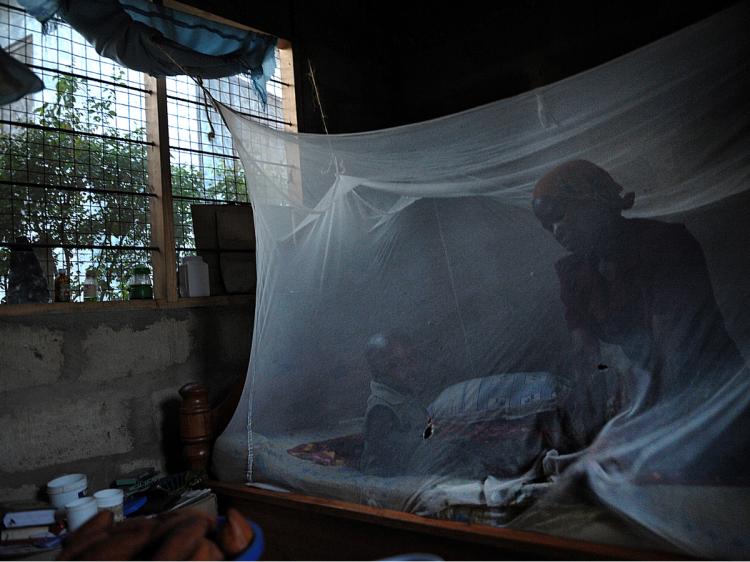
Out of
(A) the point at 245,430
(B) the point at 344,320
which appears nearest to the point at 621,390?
(B) the point at 344,320

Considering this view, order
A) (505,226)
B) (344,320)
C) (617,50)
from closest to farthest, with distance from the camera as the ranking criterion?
(505,226) → (344,320) → (617,50)

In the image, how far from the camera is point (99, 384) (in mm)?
2326

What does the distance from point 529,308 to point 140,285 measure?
169 centimetres

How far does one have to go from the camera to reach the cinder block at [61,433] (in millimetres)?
2068

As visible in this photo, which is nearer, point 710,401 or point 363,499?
point 710,401

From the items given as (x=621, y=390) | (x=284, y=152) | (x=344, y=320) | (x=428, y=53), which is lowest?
(x=621, y=390)

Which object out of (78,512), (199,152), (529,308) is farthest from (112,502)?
(199,152)

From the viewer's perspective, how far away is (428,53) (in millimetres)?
3938

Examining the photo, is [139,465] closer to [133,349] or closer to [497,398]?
[133,349]

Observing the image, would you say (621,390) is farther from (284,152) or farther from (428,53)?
(428,53)

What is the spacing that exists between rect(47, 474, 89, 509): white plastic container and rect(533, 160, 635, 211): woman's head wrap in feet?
6.10

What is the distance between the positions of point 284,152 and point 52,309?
1.09m

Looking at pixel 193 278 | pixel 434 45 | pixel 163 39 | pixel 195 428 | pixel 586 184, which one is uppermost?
pixel 434 45

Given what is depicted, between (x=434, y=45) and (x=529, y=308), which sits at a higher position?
(x=434, y=45)
